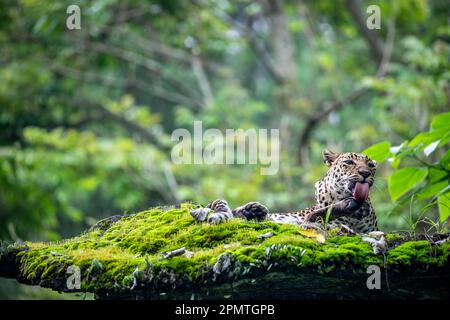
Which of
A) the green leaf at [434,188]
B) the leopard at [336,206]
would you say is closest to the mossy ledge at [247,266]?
the leopard at [336,206]

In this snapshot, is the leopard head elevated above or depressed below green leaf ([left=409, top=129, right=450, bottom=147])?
below

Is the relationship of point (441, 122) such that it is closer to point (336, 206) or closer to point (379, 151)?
point (379, 151)

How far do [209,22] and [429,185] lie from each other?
17093 mm

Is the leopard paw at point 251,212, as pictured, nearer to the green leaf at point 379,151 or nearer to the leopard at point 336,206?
the leopard at point 336,206

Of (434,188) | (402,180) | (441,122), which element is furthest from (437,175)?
(441,122)

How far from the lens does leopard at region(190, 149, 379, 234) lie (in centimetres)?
450

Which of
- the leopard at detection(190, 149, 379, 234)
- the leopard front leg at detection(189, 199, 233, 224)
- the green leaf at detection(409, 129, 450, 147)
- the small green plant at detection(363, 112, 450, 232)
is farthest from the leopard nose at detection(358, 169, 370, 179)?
the leopard front leg at detection(189, 199, 233, 224)

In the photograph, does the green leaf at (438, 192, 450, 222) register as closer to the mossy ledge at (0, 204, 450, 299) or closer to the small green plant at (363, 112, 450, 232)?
the small green plant at (363, 112, 450, 232)

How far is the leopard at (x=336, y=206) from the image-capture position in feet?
14.8

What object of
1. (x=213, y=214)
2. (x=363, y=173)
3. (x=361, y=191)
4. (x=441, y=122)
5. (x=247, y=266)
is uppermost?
(x=441, y=122)

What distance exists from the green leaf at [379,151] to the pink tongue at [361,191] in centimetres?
41

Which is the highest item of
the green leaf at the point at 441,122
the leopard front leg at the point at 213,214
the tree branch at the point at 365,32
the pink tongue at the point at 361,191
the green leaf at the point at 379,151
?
the tree branch at the point at 365,32

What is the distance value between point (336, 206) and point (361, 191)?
0.79ft

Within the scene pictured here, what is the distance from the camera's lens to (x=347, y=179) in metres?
5.19
